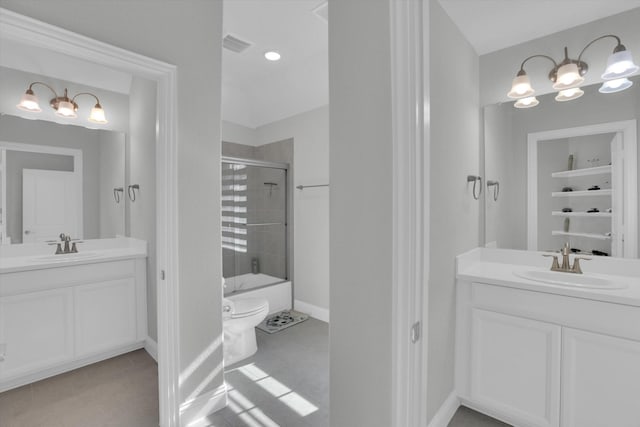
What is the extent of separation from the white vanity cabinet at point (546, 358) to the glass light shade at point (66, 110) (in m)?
3.01

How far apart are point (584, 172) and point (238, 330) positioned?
109 inches

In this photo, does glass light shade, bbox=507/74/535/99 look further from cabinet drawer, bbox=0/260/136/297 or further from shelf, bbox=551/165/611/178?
cabinet drawer, bbox=0/260/136/297

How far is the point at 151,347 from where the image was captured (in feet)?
8.22

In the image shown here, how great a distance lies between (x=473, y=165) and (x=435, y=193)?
784mm

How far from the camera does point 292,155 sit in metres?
3.70

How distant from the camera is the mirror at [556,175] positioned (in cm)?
181

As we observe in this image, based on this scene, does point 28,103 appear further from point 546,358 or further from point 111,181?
point 546,358

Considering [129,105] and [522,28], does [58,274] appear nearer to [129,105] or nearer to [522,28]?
[129,105]

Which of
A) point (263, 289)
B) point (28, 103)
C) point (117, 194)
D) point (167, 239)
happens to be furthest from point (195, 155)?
point (263, 289)

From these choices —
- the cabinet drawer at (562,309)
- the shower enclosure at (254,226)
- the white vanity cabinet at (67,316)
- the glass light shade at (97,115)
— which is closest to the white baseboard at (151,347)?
the white vanity cabinet at (67,316)

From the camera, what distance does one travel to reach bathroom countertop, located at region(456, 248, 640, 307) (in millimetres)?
1495

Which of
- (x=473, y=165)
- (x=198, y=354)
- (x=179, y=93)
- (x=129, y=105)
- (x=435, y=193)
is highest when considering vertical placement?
(x=129, y=105)

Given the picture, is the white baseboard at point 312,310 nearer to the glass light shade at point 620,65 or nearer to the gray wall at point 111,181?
the gray wall at point 111,181

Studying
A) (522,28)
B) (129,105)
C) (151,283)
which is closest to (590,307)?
(522,28)
